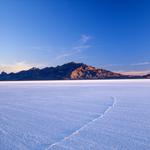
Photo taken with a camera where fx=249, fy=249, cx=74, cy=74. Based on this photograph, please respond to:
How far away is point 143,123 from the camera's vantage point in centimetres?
477

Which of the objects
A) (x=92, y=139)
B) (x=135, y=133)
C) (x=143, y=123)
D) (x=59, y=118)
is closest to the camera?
(x=92, y=139)

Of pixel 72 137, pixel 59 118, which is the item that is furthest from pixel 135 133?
pixel 59 118

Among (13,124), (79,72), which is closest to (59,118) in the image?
(13,124)

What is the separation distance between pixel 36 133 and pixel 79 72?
5499 inches

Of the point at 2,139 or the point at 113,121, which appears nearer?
the point at 2,139

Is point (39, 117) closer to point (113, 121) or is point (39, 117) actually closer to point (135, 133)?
point (113, 121)

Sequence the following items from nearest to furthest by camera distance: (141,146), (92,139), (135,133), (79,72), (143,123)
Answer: (141,146) → (92,139) → (135,133) → (143,123) → (79,72)

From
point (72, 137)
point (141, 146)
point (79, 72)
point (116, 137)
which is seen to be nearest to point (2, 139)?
point (72, 137)

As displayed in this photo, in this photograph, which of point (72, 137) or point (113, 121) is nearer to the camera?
point (72, 137)

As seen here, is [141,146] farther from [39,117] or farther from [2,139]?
[39,117]

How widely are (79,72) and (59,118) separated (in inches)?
5445

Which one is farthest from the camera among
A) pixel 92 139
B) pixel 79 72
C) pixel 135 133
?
pixel 79 72

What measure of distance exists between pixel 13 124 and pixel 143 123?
255cm

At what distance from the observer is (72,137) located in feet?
12.4
